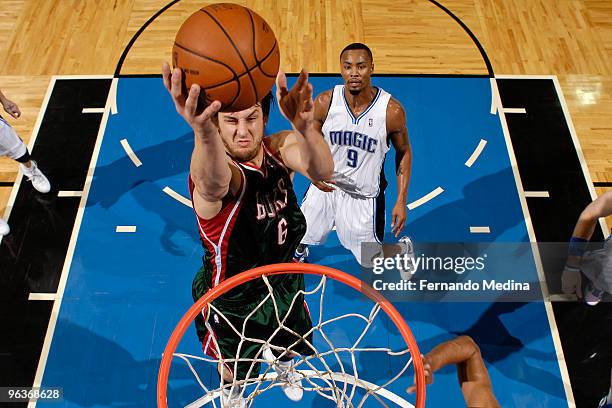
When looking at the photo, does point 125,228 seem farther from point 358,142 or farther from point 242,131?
point 242,131

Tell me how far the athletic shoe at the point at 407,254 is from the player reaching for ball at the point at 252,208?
1173 millimetres

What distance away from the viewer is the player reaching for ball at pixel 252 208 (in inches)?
113

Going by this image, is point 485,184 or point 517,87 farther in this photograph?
point 517,87

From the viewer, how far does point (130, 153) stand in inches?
224

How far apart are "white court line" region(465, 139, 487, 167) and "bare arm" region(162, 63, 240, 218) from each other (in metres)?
2.95

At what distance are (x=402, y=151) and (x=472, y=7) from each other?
3270 millimetres

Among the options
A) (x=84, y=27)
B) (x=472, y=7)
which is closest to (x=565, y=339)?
(x=472, y=7)

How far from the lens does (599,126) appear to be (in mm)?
5914

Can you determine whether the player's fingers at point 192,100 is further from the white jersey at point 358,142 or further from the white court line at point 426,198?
the white court line at point 426,198

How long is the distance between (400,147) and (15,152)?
9.56 feet

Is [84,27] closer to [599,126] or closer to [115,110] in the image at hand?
[115,110]

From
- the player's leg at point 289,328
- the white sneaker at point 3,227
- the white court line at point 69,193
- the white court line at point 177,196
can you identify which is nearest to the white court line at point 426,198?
the player's leg at point 289,328

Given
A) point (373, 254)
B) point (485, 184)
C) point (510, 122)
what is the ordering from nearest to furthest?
1. point (373, 254)
2. point (485, 184)
3. point (510, 122)

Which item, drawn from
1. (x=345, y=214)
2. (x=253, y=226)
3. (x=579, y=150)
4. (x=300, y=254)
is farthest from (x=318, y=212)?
(x=579, y=150)
